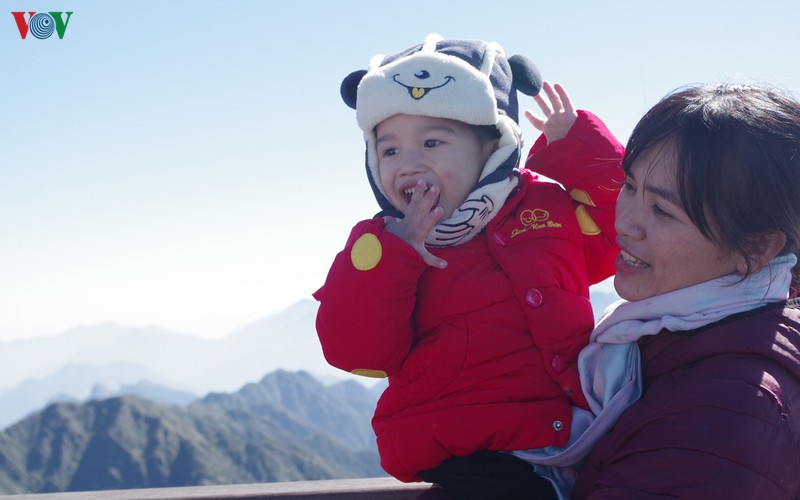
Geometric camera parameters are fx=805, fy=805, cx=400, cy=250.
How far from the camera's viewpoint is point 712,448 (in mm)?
1578

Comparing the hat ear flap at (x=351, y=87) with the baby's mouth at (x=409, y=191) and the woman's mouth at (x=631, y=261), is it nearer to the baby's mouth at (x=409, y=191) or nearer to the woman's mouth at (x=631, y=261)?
the baby's mouth at (x=409, y=191)

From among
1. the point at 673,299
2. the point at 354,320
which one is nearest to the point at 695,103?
the point at 673,299

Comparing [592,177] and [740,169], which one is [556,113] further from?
[740,169]

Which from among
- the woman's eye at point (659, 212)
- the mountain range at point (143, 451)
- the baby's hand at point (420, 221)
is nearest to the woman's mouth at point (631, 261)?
the woman's eye at point (659, 212)

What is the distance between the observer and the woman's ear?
1.78 m

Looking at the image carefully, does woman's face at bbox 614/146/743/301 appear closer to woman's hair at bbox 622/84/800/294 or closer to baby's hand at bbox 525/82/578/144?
woman's hair at bbox 622/84/800/294

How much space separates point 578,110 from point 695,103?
644mm

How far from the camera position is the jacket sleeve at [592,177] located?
7.53ft

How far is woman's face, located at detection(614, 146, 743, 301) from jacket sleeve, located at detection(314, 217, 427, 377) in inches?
19.9

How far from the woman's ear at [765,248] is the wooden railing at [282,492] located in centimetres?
116

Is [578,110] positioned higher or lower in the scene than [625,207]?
higher

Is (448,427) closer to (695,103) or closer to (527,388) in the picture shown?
(527,388)

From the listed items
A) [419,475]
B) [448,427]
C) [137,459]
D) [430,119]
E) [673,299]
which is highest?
[430,119]

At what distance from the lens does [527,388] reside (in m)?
2.02
